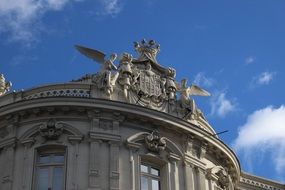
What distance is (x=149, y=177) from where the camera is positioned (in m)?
37.6

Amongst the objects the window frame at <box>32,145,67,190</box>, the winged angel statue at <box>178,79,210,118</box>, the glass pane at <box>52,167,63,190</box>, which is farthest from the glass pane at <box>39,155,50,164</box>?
the winged angel statue at <box>178,79,210,118</box>

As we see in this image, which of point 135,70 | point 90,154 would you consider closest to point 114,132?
point 90,154

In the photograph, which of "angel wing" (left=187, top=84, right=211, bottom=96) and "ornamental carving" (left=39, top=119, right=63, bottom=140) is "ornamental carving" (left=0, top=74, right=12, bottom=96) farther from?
"angel wing" (left=187, top=84, right=211, bottom=96)

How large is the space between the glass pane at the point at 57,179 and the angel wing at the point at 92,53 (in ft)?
21.5

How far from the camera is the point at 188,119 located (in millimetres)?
40062

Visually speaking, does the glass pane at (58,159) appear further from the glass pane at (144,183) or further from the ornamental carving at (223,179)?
the ornamental carving at (223,179)

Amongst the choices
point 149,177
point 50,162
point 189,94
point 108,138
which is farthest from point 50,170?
point 189,94

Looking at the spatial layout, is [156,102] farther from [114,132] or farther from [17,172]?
[17,172]

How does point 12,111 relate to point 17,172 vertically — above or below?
above

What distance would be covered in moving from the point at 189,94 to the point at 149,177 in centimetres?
582

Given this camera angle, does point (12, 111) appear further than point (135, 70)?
No

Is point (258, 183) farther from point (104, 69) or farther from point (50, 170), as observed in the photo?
point (50, 170)

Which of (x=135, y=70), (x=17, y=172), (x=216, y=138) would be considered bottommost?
(x=17, y=172)

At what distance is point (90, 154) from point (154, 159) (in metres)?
3.17
